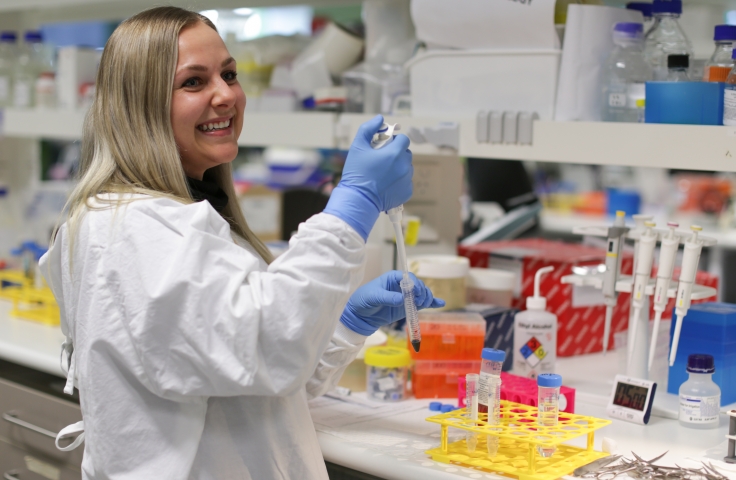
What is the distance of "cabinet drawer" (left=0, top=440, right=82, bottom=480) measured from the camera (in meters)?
1.91

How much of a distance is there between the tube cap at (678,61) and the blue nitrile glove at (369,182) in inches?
23.9

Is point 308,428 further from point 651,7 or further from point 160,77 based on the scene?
point 651,7

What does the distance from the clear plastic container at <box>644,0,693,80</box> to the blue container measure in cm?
16

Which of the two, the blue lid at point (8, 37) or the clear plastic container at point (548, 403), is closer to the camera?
the clear plastic container at point (548, 403)

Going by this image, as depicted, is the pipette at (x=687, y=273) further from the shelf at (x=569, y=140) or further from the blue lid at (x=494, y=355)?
the blue lid at (x=494, y=355)

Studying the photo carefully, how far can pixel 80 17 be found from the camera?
9.82 ft

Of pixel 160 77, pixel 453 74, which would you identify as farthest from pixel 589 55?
pixel 160 77

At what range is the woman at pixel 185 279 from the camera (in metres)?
1.07

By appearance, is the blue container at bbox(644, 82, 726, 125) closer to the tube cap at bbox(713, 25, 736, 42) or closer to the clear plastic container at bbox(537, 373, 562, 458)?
the tube cap at bbox(713, 25, 736, 42)

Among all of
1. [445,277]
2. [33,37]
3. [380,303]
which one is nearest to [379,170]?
[380,303]

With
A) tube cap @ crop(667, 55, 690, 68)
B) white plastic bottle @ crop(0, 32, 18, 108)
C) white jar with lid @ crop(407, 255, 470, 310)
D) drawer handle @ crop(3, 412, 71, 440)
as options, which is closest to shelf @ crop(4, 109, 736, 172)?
tube cap @ crop(667, 55, 690, 68)

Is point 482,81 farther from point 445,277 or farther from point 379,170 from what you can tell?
point 379,170

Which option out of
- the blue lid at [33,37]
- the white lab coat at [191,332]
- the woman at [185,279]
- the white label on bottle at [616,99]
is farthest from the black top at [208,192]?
the blue lid at [33,37]

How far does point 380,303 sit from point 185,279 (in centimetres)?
45
